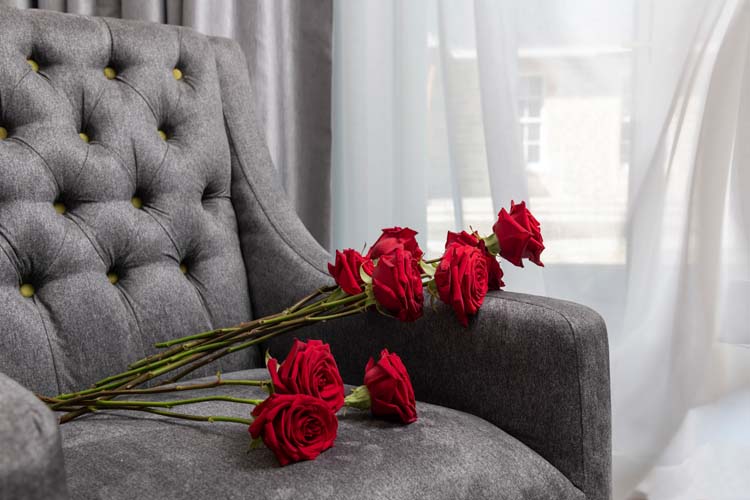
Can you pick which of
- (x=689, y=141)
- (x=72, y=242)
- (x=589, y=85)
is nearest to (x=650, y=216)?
(x=689, y=141)

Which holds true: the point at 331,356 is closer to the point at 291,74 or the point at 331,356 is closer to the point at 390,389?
the point at 390,389

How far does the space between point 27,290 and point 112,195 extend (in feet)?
0.61

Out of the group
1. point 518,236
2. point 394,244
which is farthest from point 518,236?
point 394,244

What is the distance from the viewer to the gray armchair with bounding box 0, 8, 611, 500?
0.82m

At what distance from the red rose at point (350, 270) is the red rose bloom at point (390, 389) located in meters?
0.09

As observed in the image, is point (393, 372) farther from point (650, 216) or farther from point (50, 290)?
point (650, 216)

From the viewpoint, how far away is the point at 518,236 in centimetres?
97

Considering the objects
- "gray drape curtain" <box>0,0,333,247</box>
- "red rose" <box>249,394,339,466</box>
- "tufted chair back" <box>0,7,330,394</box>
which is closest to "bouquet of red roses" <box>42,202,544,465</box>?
"red rose" <box>249,394,339,466</box>

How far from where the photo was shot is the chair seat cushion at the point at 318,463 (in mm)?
750

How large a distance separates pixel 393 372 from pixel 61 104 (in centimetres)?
68

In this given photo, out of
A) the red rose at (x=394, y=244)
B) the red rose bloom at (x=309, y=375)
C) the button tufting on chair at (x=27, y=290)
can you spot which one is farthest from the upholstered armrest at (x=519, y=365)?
the button tufting on chair at (x=27, y=290)

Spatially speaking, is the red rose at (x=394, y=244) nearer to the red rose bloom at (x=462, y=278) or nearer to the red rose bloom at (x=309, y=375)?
the red rose bloom at (x=462, y=278)

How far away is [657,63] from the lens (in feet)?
4.99

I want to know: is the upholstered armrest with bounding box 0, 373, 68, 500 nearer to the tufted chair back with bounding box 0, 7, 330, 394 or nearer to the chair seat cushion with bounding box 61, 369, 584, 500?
the chair seat cushion with bounding box 61, 369, 584, 500
